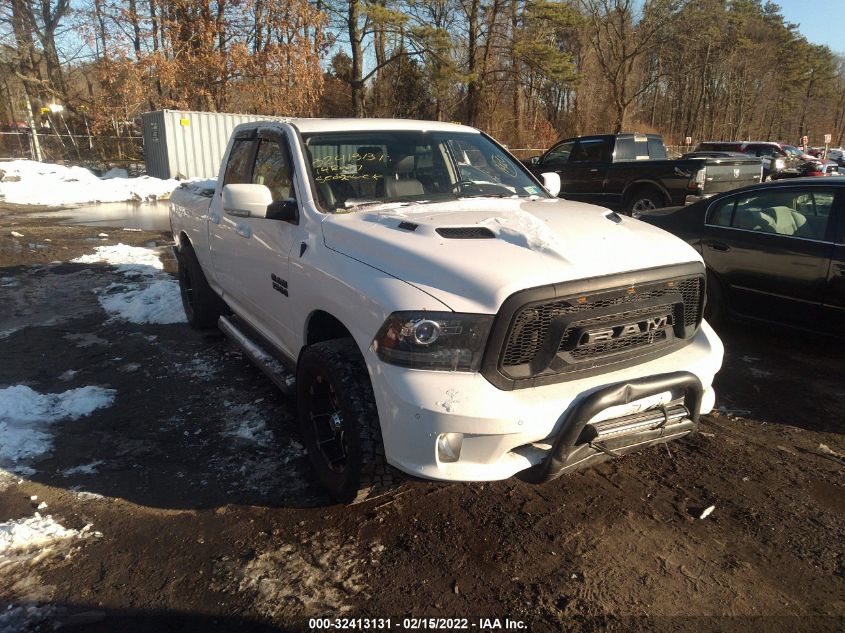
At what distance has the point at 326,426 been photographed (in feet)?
11.3

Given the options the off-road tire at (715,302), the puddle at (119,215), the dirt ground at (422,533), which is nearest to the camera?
the dirt ground at (422,533)

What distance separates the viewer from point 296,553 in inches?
115

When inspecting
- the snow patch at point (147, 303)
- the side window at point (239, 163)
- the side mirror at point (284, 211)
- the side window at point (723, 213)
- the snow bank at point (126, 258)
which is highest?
the side window at point (239, 163)

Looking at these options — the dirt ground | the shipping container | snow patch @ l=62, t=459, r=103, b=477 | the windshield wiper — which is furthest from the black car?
the shipping container

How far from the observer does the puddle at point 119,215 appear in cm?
1372

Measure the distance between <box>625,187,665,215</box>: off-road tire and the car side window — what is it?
6.66 meters

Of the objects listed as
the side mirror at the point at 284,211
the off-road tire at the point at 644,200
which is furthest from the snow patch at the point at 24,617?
the off-road tire at the point at 644,200

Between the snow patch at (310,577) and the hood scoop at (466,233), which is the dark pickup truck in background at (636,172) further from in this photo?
the snow patch at (310,577)

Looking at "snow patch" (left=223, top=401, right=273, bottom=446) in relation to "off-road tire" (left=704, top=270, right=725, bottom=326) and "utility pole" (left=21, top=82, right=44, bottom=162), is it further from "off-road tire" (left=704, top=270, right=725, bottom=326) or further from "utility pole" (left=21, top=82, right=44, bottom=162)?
"utility pole" (left=21, top=82, right=44, bottom=162)

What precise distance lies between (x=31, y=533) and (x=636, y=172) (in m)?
12.3

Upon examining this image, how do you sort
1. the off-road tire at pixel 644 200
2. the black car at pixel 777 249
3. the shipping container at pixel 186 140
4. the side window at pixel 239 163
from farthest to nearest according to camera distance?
the shipping container at pixel 186 140, the off-road tire at pixel 644 200, the black car at pixel 777 249, the side window at pixel 239 163

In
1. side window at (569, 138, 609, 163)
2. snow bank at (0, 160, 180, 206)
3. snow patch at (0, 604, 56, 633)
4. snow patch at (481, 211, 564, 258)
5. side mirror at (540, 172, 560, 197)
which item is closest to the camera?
snow patch at (0, 604, 56, 633)

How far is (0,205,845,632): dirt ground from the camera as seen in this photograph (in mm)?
2592

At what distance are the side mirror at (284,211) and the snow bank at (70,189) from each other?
50.1ft
